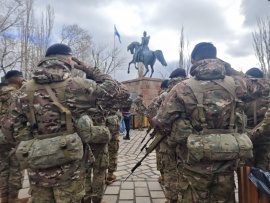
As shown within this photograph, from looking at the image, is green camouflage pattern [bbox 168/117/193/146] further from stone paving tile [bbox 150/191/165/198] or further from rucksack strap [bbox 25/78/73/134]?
stone paving tile [bbox 150/191/165/198]

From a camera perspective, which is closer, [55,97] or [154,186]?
[55,97]

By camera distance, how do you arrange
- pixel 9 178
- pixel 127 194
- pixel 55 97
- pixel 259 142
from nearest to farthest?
pixel 55 97 < pixel 259 142 < pixel 9 178 < pixel 127 194

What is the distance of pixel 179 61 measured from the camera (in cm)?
2698

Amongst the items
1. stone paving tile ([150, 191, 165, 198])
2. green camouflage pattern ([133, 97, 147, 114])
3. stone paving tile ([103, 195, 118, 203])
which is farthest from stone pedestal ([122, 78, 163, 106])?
stone paving tile ([103, 195, 118, 203])

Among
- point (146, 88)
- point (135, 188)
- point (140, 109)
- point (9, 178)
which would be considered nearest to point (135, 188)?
point (135, 188)

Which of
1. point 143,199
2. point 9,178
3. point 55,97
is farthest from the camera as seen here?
point 143,199

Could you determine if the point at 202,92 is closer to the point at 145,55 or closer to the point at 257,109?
the point at 257,109

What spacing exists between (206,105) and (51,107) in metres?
1.49

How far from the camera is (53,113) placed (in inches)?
84.2

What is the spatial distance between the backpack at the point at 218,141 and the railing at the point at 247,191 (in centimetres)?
35

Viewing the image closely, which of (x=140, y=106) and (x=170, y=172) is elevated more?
(x=140, y=106)

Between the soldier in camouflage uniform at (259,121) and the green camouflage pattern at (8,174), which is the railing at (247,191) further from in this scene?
the green camouflage pattern at (8,174)

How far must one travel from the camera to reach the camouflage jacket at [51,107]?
2.13 metres

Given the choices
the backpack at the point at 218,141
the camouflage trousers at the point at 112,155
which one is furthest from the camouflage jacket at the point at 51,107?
the camouflage trousers at the point at 112,155
